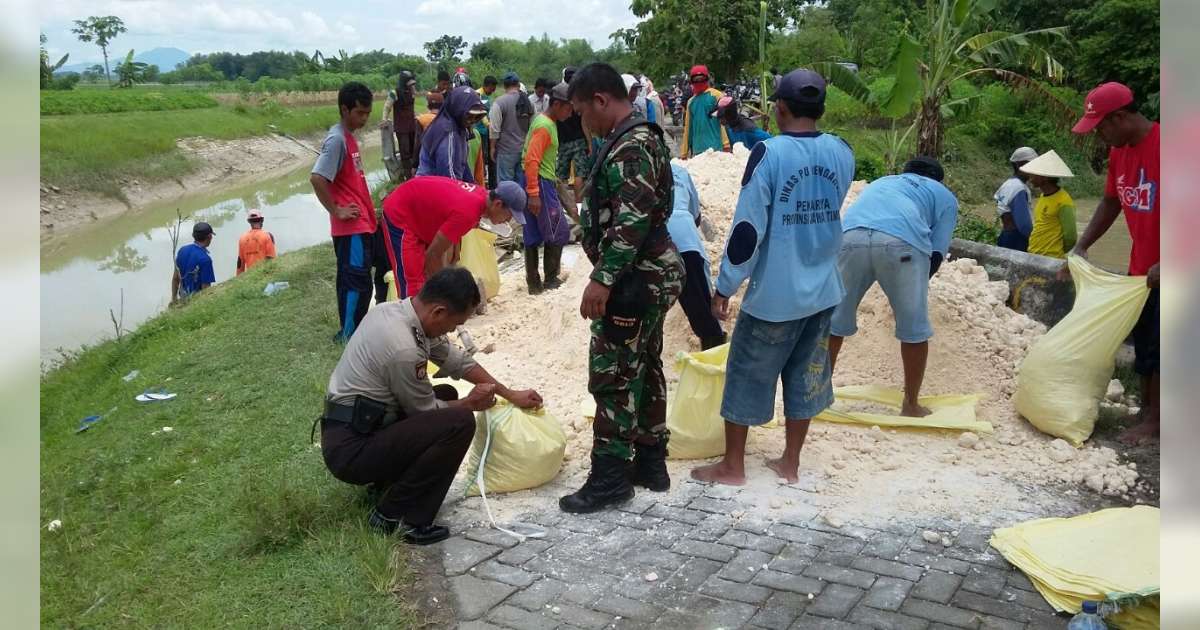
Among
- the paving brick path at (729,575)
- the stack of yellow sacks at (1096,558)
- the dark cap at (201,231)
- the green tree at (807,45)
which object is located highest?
the green tree at (807,45)

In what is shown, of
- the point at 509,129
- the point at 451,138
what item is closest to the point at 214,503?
the point at 451,138

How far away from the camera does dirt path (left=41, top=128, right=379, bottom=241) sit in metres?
19.0

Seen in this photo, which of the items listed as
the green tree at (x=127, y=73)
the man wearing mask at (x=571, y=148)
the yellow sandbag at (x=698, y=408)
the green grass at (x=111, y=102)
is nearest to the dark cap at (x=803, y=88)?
the yellow sandbag at (x=698, y=408)

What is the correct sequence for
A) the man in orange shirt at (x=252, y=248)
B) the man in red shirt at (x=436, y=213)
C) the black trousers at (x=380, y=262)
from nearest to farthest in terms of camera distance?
the man in red shirt at (x=436, y=213)
the black trousers at (x=380, y=262)
the man in orange shirt at (x=252, y=248)

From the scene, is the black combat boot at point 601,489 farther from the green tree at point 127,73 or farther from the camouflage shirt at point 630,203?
the green tree at point 127,73

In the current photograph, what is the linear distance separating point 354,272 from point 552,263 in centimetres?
217

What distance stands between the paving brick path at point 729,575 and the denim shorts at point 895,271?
1.27 meters

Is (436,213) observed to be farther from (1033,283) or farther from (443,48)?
(443,48)

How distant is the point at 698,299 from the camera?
5.34 m

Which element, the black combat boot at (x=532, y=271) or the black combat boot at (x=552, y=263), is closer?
the black combat boot at (x=532, y=271)

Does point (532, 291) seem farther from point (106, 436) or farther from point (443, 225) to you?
point (106, 436)

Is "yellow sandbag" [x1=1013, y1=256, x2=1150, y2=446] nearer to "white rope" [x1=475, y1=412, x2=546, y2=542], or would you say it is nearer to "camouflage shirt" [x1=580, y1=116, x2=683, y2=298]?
"camouflage shirt" [x1=580, y1=116, x2=683, y2=298]

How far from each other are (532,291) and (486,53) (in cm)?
5813

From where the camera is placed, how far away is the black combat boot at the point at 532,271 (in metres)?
7.83
